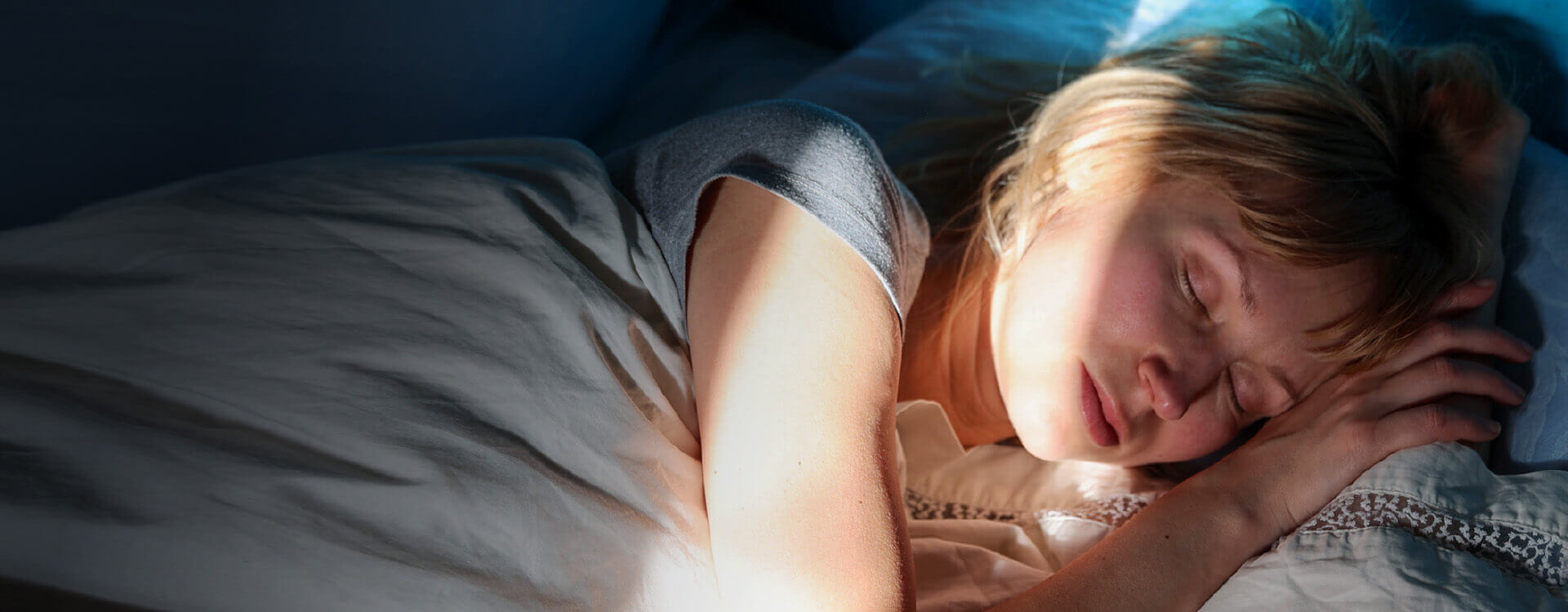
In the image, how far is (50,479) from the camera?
437 millimetres

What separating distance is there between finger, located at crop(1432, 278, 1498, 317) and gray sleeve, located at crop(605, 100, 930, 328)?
20.9 inches

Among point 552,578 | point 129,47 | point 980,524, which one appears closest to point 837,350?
point 552,578

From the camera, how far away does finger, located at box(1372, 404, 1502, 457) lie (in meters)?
0.78

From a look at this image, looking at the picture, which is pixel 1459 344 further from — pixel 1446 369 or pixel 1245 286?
pixel 1245 286

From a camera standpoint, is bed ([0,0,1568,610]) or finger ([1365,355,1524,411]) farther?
finger ([1365,355,1524,411])

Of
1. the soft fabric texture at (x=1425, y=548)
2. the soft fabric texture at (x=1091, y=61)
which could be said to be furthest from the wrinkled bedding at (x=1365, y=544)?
the soft fabric texture at (x=1091, y=61)

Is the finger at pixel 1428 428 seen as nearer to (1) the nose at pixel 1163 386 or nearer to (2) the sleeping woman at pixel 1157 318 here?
(2) the sleeping woman at pixel 1157 318

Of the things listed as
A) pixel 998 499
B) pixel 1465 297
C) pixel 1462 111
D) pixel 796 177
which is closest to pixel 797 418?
pixel 796 177

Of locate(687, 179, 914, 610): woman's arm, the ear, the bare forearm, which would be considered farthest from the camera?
the ear

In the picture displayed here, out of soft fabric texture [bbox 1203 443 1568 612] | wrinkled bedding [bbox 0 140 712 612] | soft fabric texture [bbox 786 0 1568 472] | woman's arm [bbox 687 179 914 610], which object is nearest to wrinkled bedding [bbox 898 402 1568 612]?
soft fabric texture [bbox 1203 443 1568 612]

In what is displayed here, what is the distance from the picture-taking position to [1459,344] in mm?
842

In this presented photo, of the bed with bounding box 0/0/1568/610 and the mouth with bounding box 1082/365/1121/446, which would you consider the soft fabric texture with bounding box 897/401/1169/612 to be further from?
the mouth with bounding box 1082/365/1121/446

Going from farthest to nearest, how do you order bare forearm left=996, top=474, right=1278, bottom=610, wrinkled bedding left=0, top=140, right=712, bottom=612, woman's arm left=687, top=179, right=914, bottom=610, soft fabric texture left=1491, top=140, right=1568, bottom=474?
1. soft fabric texture left=1491, top=140, right=1568, bottom=474
2. bare forearm left=996, top=474, right=1278, bottom=610
3. woman's arm left=687, top=179, right=914, bottom=610
4. wrinkled bedding left=0, top=140, right=712, bottom=612

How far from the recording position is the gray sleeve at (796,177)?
2.35ft
